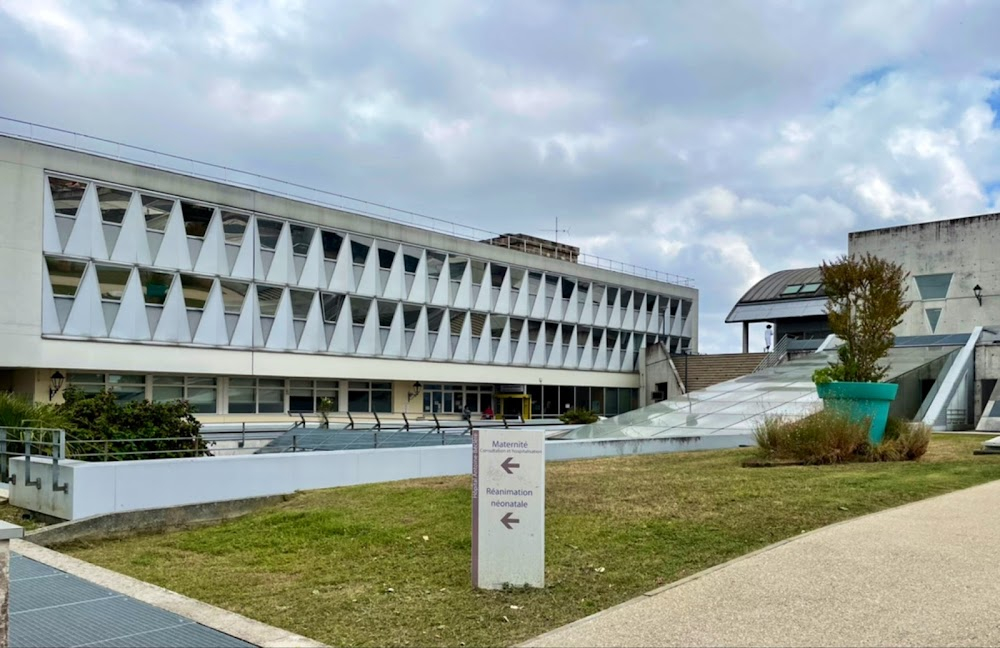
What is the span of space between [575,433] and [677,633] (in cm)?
1863

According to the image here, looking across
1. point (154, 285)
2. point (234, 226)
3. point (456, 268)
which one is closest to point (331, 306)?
point (234, 226)

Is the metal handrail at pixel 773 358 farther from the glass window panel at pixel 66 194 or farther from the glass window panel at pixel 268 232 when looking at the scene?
the glass window panel at pixel 66 194

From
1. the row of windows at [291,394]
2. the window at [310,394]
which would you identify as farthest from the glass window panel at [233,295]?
the window at [310,394]

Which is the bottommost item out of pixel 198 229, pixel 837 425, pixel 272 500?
pixel 272 500

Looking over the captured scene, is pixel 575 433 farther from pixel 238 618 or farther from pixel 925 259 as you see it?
pixel 925 259

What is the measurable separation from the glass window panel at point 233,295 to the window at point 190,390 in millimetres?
2942

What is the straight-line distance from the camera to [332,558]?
957 cm

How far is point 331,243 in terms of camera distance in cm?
3834

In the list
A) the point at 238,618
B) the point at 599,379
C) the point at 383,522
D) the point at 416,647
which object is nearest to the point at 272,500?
the point at 383,522

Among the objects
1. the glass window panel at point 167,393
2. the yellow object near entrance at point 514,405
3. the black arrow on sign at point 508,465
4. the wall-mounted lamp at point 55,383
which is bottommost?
the yellow object near entrance at point 514,405

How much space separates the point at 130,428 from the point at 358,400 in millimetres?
24584

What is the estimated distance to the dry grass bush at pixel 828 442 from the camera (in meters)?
15.5

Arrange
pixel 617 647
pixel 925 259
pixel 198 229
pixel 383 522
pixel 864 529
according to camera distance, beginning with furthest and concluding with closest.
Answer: pixel 925 259
pixel 198 229
pixel 383 522
pixel 864 529
pixel 617 647

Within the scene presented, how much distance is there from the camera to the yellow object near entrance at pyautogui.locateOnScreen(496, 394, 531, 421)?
48219 mm
